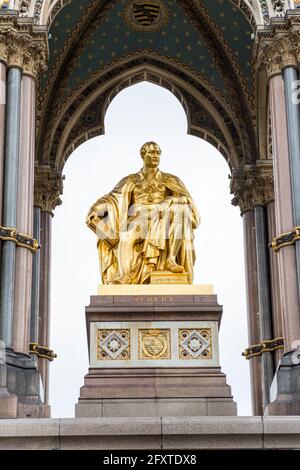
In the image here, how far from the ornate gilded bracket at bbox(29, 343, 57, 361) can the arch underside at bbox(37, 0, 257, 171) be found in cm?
416

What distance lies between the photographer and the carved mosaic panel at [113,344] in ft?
57.7

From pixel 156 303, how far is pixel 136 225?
6.72ft

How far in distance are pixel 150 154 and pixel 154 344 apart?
4005mm

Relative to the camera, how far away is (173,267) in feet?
62.3

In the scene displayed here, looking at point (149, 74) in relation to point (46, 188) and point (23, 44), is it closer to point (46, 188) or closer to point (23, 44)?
point (46, 188)

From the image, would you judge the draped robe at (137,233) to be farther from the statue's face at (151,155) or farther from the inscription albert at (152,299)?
the inscription albert at (152,299)

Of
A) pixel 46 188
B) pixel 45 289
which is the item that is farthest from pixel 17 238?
pixel 46 188

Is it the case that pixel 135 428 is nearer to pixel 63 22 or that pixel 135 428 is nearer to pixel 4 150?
pixel 4 150

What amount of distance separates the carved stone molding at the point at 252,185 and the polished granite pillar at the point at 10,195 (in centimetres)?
668

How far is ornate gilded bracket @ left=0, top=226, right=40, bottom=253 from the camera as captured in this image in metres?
17.7

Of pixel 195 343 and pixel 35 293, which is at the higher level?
pixel 35 293

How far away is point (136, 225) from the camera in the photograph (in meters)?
19.5

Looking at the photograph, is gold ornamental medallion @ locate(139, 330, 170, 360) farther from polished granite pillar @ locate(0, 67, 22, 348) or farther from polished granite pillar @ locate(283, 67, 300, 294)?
polished granite pillar @ locate(283, 67, 300, 294)

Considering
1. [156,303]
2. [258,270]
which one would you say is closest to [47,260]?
[258,270]
